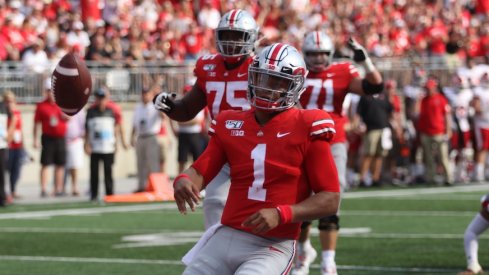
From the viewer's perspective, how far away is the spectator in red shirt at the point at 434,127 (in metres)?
19.7

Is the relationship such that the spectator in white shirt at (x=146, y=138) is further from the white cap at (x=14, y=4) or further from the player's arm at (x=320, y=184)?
the player's arm at (x=320, y=184)

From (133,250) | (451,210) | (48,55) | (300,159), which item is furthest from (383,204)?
(300,159)

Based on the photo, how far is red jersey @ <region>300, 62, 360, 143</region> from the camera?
9.64 metres

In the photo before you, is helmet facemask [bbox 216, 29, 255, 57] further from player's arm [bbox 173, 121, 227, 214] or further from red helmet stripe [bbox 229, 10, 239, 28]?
player's arm [bbox 173, 121, 227, 214]

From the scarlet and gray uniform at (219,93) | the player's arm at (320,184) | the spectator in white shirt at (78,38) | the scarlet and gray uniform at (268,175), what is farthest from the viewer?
the spectator in white shirt at (78,38)

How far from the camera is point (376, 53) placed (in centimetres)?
2511

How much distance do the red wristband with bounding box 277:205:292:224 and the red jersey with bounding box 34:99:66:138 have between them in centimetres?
1297

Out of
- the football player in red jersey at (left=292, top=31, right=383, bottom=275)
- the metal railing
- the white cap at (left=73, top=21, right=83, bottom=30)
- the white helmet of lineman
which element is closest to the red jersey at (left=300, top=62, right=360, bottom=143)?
the football player in red jersey at (left=292, top=31, right=383, bottom=275)

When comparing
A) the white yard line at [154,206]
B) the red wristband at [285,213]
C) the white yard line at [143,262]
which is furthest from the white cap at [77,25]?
the red wristband at [285,213]

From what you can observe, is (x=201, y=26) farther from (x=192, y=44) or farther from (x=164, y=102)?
(x=164, y=102)

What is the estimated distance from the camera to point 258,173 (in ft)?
19.4

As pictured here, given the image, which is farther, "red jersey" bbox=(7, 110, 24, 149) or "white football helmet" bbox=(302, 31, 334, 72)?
"red jersey" bbox=(7, 110, 24, 149)

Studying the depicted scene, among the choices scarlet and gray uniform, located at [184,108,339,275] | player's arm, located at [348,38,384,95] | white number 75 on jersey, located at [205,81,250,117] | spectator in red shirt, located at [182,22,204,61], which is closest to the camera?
scarlet and gray uniform, located at [184,108,339,275]

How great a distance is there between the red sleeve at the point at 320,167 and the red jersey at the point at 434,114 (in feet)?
45.8
